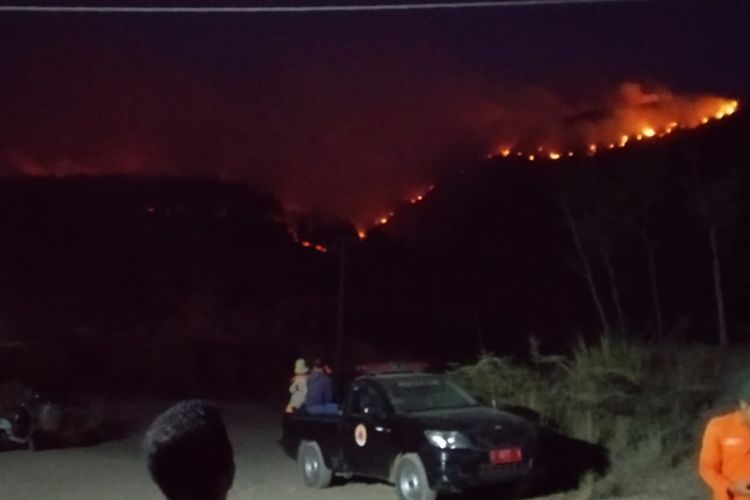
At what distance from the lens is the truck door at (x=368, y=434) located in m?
15.6

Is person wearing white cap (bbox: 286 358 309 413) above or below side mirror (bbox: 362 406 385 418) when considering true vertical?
above

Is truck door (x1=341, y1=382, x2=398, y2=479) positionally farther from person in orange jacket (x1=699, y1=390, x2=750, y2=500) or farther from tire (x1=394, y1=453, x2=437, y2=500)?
person in orange jacket (x1=699, y1=390, x2=750, y2=500)

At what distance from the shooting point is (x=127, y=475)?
61.0ft

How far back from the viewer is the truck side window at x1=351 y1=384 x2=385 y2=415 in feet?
52.8

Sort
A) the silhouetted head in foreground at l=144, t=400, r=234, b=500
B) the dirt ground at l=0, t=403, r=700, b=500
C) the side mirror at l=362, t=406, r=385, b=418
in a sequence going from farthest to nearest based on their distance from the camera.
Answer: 1. the dirt ground at l=0, t=403, r=700, b=500
2. the side mirror at l=362, t=406, r=385, b=418
3. the silhouetted head in foreground at l=144, t=400, r=234, b=500

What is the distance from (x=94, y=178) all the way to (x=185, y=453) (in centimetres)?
6857

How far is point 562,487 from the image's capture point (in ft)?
53.0

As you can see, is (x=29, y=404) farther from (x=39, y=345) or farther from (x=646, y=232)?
(x=646, y=232)

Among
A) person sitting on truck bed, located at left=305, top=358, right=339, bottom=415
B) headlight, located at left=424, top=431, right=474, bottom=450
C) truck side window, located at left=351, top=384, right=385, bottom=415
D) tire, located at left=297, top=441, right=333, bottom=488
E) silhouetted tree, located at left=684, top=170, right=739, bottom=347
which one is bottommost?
tire, located at left=297, top=441, right=333, bottom=488

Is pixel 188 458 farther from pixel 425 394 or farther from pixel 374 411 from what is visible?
pixel 425 394

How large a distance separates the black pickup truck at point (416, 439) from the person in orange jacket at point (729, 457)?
22.6ft

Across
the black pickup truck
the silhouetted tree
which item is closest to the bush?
the black pickup truck

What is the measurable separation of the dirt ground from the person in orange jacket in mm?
6956

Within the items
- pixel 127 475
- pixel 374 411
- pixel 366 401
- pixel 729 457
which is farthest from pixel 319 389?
pixel 729 457
